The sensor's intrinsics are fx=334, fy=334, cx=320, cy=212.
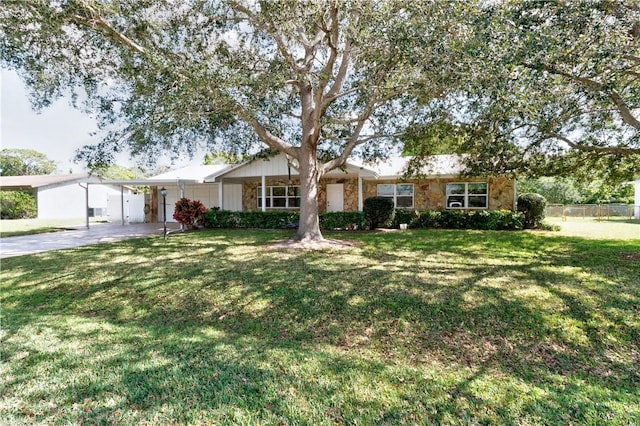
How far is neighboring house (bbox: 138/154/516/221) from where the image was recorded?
1633 cm

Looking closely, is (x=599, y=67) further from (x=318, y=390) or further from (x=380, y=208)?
(x=380, y=208)

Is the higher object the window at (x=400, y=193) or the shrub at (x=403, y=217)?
the window at (x=400, y=193)

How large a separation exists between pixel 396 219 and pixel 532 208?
612cm

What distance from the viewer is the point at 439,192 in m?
17.5

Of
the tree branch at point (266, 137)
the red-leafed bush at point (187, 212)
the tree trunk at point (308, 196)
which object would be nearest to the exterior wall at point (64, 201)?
the red-leafed bush at point (187, 212)

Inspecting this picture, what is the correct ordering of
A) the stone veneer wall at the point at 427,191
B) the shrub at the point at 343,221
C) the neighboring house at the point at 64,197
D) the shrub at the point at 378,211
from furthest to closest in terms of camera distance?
the neighboring house at the point at 64,197
the stone veneer wall at the point at 427,191
the shrub at the point at 378,211
the shrub at the point at 343,221

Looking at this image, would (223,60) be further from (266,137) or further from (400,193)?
(400,193)

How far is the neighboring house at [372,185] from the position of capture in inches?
643

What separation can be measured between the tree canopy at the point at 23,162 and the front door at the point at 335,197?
47736 mm

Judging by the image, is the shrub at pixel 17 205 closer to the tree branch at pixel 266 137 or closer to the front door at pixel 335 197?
the front door at pixel 335 197

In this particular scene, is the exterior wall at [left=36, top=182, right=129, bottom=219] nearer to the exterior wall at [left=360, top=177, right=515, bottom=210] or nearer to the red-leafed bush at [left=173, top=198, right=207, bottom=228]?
the red-leafed bush at [left=173, top=198, right=207, bottom=228]

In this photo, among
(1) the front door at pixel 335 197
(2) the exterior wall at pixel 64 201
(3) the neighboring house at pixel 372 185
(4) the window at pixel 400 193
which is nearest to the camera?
(3) the neighboring house at pixel 372 185

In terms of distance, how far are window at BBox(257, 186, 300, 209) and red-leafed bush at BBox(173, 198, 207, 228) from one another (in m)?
4.69

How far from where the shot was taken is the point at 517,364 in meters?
3.89
